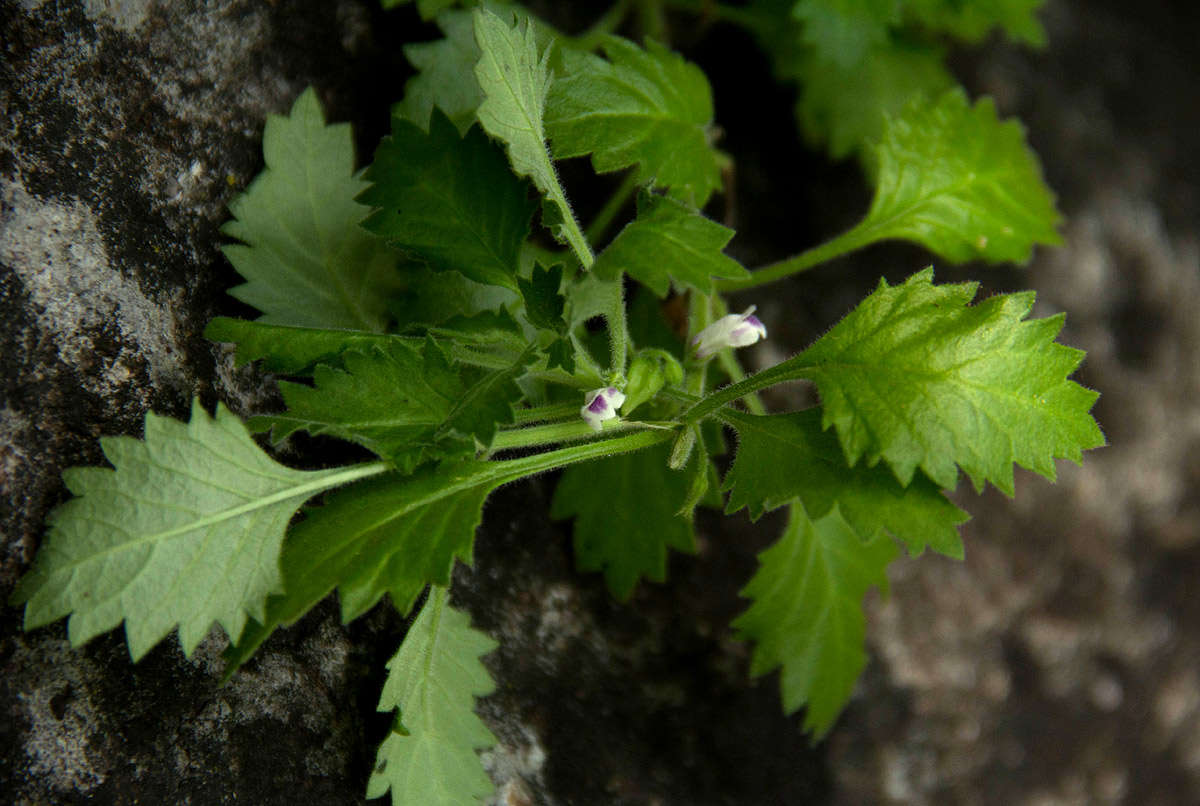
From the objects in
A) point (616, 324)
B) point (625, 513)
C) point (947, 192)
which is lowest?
point (625, 513)

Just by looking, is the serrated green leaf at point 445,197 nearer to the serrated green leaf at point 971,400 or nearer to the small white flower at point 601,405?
the small white flower at point 601,405

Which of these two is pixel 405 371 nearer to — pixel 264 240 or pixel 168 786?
pixel 264 240

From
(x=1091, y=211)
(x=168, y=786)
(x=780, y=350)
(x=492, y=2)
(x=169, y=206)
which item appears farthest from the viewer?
(x=1091, y=211)

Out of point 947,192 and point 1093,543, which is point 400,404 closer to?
point 947,192

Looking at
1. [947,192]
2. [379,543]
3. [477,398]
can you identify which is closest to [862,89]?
[947,192]

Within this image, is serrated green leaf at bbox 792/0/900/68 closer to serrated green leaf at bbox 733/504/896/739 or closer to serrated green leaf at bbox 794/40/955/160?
serrated green leaf at bbox 794/40/955/160

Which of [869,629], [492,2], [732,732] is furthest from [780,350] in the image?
[492,2]
